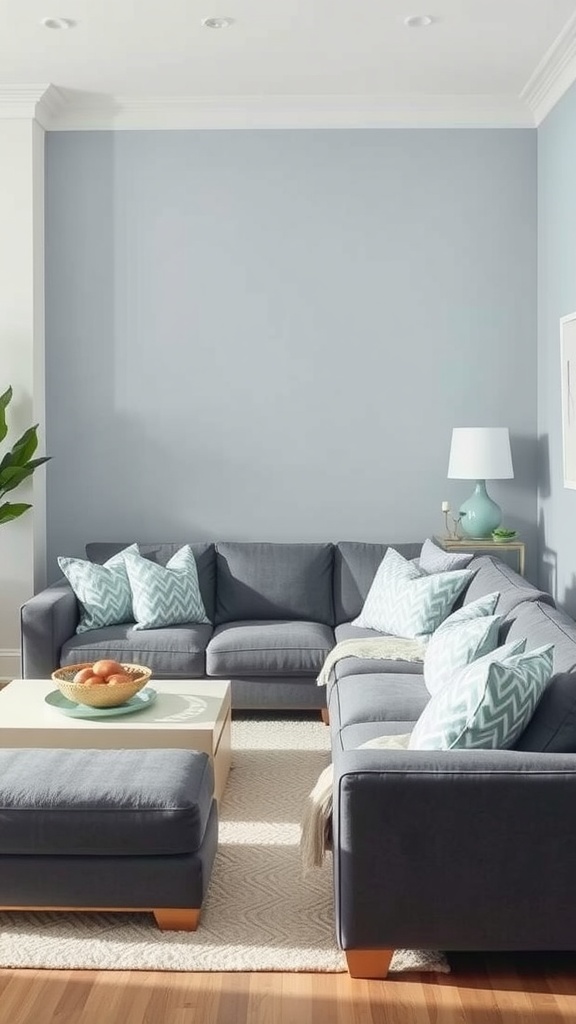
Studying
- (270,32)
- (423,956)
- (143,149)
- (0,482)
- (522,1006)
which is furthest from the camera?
(143,149)

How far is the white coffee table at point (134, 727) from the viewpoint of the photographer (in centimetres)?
349

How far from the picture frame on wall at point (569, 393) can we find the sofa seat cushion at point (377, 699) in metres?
1.41

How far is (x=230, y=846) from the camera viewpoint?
3383 millimetres

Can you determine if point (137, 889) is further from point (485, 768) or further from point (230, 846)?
point (485, 768)

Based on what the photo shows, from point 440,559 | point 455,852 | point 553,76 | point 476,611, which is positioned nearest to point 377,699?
point 476,611

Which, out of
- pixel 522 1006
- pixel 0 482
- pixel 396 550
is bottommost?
pixel 522 1006

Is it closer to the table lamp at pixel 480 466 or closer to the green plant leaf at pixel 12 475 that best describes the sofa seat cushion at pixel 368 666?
the table lamp at pixel 480 466

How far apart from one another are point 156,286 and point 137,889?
358 centimetres

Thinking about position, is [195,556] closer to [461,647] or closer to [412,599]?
[412,599]

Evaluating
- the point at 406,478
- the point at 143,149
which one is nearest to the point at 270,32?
the point at 143,149

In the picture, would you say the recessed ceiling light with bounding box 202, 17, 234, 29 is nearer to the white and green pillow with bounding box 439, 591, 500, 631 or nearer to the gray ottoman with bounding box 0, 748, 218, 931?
the white and green pillow with bounding box 439, 591, 500, 631

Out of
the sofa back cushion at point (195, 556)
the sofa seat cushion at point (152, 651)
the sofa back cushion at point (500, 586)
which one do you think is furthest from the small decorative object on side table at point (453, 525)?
the sofa seat cushion at point (152, 651)

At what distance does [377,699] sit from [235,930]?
1.00 m

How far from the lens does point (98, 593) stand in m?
4.98
